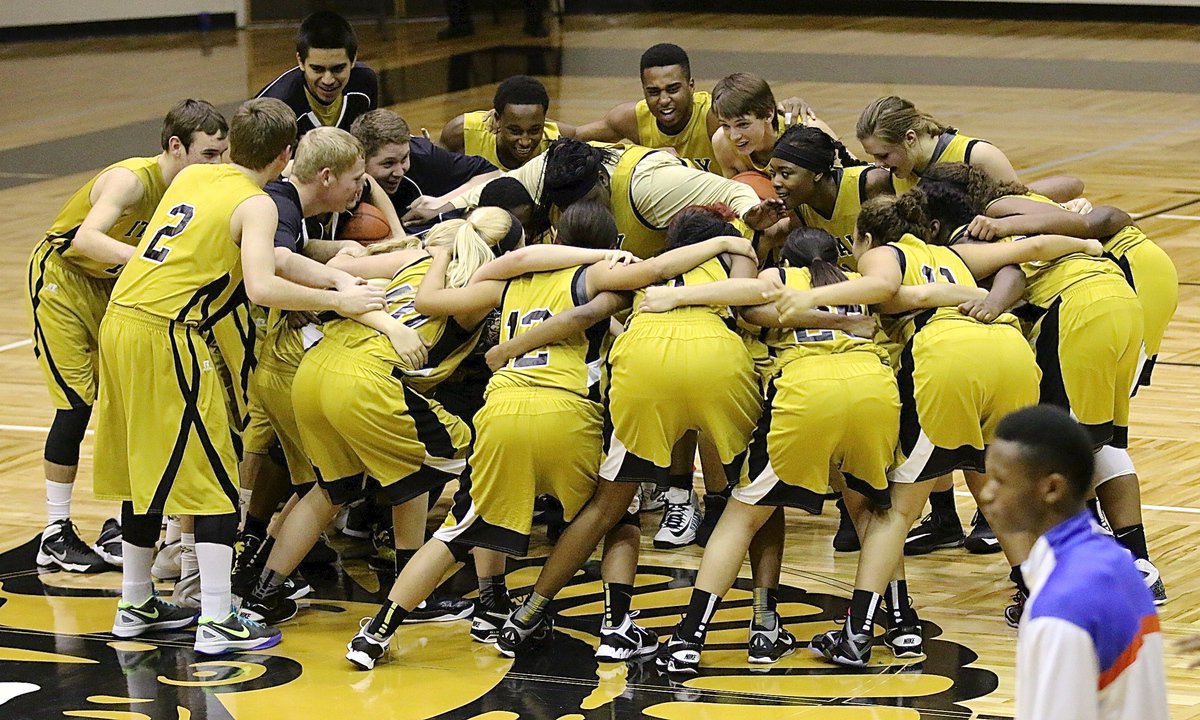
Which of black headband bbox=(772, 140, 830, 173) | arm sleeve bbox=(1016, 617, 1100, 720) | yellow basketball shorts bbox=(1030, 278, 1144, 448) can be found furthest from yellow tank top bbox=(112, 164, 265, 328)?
arm sleeve bbox=(1016, 617, 1100, 720)

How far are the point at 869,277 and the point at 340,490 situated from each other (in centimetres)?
168

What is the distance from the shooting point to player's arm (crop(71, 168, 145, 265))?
5176 millimetres

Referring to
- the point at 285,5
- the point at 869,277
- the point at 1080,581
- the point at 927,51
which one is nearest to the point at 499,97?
the point at 869,277

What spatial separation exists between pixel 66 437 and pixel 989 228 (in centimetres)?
312

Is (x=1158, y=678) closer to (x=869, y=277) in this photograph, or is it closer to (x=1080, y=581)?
(x=1080, y=581)

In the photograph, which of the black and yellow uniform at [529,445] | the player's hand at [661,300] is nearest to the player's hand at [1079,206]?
the player's hand at [661,300]

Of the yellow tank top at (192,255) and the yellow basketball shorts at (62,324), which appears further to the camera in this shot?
the yellow basketball shorts at (62,324)

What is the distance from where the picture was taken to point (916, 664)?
4621mm

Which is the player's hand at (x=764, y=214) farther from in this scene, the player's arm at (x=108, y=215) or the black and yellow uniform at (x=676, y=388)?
the player's arm at (x=108, y=215)

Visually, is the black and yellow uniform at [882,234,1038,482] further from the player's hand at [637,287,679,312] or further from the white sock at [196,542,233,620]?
the white sock at [196,542,233,620]

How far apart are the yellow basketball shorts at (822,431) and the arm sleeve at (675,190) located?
1153mm

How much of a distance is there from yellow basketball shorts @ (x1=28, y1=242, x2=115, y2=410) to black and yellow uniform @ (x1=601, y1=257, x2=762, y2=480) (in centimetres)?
200

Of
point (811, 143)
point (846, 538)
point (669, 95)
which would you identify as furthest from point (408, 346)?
point (669, 95)

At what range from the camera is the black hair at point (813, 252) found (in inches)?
187
